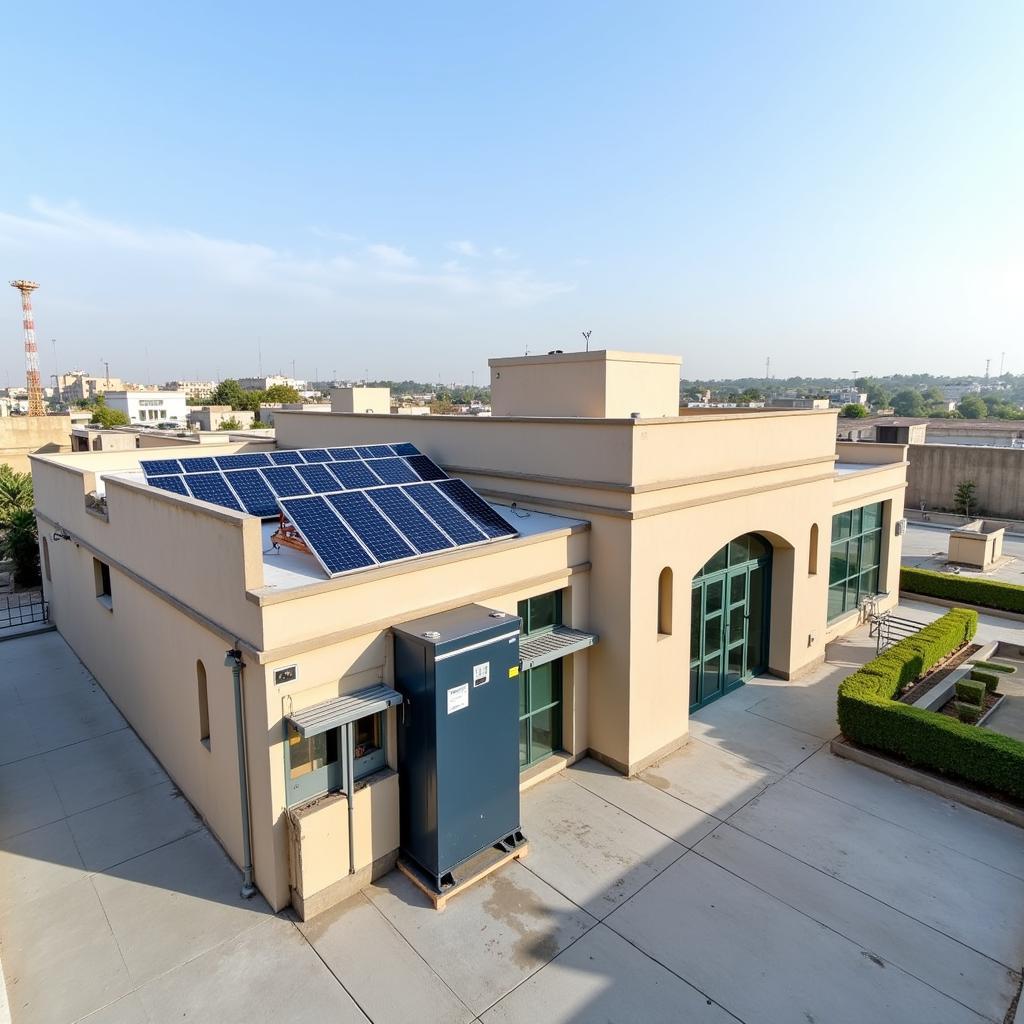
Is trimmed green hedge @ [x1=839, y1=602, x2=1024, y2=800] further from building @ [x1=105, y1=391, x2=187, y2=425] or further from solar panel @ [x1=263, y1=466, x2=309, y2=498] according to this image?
building @ [x1=105, y1=391, x2=187, y2=425]

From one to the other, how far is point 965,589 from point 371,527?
56.7 feet

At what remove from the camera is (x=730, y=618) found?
1338cm

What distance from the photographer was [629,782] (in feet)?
34.9

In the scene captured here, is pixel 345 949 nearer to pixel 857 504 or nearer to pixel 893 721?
pixel 893 721

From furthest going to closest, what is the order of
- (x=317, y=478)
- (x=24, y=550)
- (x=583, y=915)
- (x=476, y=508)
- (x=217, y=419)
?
(x=217, y=419) → (x=24, y=550) → (x=317, y=478) → (x=476, y=508) → (x=583, y=915)

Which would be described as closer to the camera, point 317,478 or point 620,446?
point 620,446

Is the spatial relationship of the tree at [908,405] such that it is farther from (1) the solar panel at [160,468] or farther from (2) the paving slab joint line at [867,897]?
(1) the solar panel at [160,468]

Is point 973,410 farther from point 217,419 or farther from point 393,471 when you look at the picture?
point 393,471

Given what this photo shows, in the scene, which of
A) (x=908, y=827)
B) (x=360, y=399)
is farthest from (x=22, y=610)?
(x=908, y=827)

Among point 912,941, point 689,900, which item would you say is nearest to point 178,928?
point 689,900

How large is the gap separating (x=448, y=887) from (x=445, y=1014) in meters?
1.55

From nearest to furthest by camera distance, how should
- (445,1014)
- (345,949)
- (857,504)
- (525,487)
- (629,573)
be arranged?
(445,1014) < (345,949) < (629,573) < (525,487) < (857,504)

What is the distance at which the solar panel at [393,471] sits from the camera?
40.1 ft

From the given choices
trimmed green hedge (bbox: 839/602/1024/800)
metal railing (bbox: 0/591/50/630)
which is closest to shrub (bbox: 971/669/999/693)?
trimmed green hedge (bbox: 839/602/1024/800)
